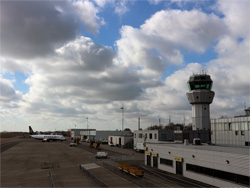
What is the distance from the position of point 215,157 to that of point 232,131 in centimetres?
3121

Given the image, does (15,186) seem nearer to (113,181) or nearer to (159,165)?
(113,181)

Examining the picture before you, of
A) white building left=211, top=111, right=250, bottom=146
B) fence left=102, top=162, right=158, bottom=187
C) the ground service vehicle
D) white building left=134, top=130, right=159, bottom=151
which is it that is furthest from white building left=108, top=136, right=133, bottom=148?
the ground service vehicle

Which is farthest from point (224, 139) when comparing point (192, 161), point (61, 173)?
point (61, 173)

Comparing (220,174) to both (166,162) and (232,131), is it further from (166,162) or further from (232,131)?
(232,131)

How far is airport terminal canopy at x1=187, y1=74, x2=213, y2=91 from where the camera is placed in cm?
8425

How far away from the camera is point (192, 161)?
36.7 meters

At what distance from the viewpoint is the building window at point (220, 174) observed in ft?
89.4

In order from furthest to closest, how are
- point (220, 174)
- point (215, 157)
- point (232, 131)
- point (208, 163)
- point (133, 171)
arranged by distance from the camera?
1. point (232, 131)
2. point (133, 171)
3. point (208, 163)
4. point (215, 157)
5. point (220, 174)

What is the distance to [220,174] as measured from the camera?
3081cm

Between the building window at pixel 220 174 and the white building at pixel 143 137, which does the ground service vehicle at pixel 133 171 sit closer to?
the building window at pixel 220 174

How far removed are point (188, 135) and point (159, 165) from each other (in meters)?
30.5

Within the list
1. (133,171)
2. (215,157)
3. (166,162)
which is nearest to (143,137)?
(166,162)

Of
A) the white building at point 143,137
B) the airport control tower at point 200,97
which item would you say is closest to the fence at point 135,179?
the white building at point 143,137

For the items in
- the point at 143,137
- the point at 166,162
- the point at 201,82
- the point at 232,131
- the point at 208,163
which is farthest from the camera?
the point at 201,82
